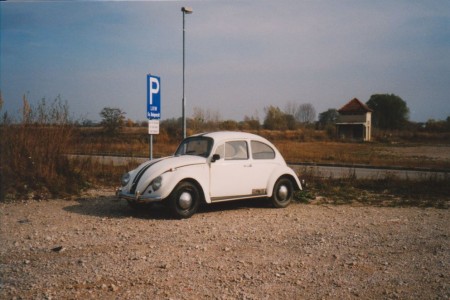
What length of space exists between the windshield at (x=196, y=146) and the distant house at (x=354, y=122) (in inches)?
2013

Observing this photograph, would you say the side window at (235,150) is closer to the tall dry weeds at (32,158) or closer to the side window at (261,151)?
the side window at (261,151)

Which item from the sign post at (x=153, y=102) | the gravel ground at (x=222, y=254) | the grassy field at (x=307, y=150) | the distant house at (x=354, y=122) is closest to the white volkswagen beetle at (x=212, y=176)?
the gravel ground at (x=222, y=254)

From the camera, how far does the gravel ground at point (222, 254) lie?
4.51 m

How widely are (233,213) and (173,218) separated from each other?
1449 mm

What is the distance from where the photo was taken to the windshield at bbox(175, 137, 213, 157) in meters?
8.76

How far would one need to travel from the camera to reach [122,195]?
8.30 meters

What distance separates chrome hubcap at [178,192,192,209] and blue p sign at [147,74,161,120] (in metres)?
3.41

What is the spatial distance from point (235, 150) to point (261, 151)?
0.75m

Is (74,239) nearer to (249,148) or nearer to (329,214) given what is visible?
(249,148)

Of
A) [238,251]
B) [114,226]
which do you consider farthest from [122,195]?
[238,251]

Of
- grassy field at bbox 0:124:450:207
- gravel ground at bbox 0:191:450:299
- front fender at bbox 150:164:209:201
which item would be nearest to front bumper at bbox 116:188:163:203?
front fender at bbox 150:164:209:201

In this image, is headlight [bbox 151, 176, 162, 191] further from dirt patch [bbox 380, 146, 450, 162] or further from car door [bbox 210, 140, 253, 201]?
dirt patch [bbox 380, 146, 450, 162]

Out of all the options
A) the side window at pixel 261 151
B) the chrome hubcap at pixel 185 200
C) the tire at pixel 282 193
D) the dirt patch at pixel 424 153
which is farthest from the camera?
the dirt patch at pixel 424 153

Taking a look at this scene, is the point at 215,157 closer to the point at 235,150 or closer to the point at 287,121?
the point at 235,150
